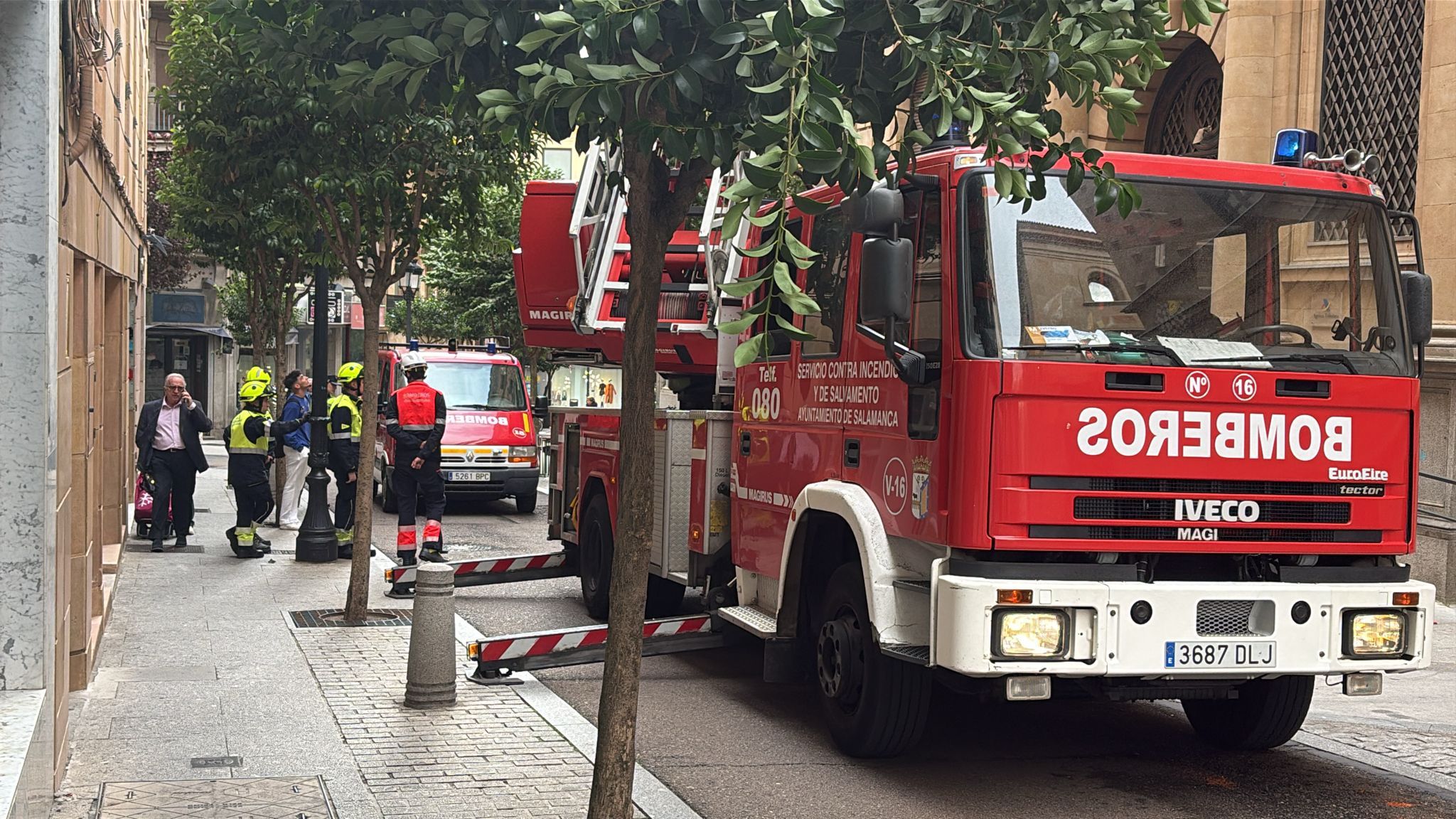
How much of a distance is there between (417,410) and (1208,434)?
9.08 metres

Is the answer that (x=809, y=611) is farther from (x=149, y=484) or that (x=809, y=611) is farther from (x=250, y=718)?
(x=149, y=484)

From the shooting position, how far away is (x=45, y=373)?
4.80 metres

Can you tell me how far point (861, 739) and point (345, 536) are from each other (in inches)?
370

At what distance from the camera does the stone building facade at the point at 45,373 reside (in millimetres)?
4742

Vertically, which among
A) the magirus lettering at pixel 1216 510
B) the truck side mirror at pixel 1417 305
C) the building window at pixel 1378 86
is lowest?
the magirus lettering at pixel 1216 510

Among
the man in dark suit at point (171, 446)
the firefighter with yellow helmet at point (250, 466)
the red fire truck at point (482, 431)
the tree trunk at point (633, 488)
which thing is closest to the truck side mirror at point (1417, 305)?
the tree trunk at point (633, 488)

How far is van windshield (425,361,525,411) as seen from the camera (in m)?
21.2

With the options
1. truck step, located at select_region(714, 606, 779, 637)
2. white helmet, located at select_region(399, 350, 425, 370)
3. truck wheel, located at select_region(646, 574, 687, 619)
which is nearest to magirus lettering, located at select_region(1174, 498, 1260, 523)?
truck step, located at select_region(714, 606, 779, 637)

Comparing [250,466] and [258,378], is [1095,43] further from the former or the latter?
[258,378]

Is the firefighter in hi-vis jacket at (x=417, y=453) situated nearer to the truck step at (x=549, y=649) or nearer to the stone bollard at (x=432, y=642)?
the truck step at (x=549, y=649)

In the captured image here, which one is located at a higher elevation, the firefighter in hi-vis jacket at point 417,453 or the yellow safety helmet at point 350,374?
the yellow safety helmet at point 350,374

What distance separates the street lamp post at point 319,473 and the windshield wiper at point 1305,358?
9.51 meters

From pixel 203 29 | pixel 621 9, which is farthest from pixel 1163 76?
pixel 621 9

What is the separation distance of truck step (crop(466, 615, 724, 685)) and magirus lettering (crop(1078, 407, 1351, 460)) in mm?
3104
